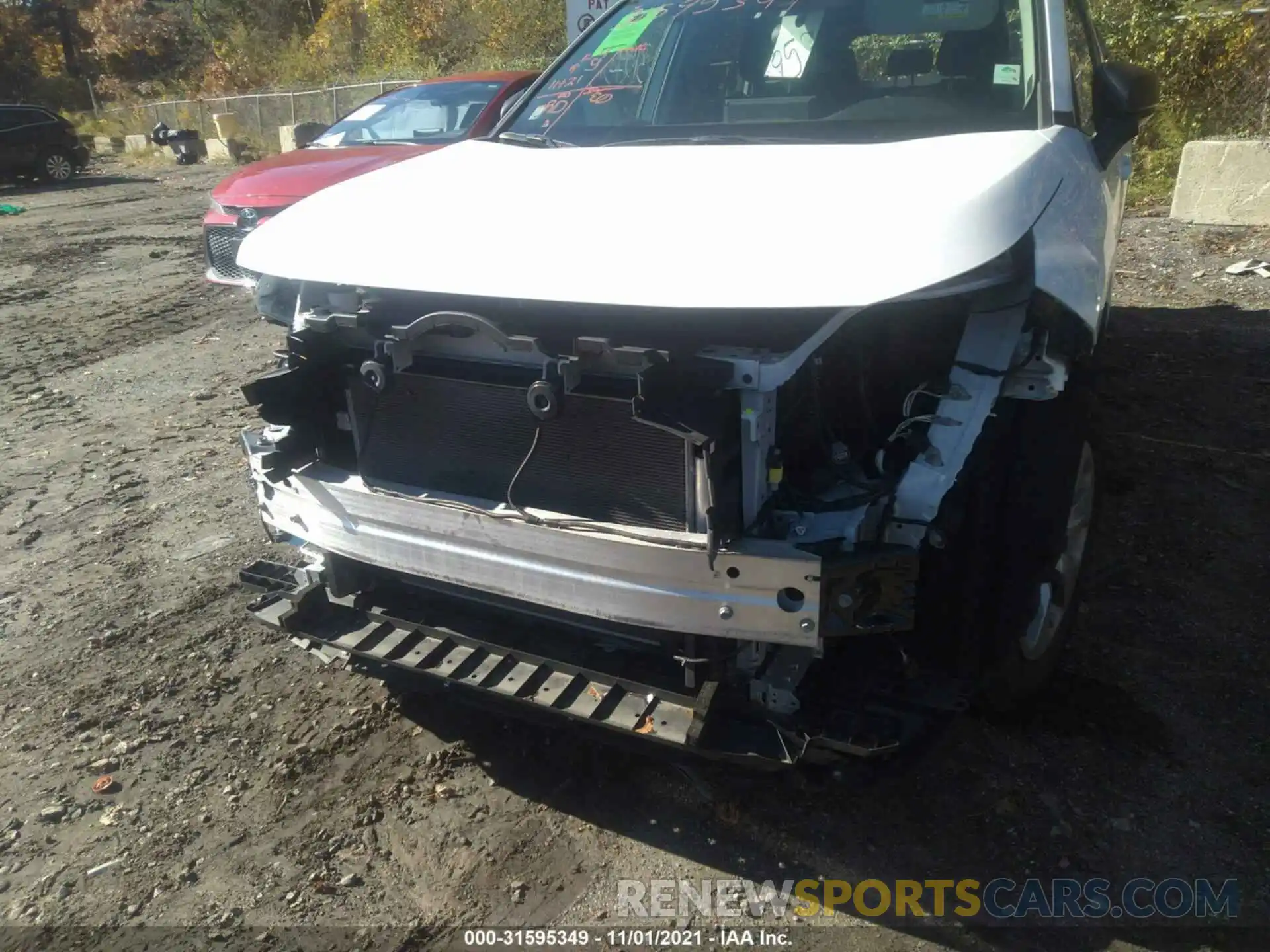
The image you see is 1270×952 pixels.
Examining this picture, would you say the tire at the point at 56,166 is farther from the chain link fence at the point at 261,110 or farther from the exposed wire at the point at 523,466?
the exposed wire at the point at 523,466

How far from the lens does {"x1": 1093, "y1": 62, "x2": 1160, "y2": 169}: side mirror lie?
3.00 metres

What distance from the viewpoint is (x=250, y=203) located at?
25.0 ft

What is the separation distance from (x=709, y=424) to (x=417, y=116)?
7525 mm

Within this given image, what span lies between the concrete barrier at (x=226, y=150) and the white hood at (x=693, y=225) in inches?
927

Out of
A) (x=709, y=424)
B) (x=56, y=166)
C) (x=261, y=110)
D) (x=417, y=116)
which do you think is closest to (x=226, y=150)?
(x=261, y=110)

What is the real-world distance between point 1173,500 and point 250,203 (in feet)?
22.8

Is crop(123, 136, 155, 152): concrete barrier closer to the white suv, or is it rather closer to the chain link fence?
the chain link fence

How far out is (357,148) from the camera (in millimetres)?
8031

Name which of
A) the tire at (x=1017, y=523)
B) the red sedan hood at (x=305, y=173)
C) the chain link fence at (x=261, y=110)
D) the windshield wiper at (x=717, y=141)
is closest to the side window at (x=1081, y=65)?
the windshield wiper at (x=717, y=141)

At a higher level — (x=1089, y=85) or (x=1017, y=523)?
→ (x=1089, y=85)

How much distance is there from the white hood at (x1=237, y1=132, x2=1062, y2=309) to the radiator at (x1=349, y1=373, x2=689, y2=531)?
304mm

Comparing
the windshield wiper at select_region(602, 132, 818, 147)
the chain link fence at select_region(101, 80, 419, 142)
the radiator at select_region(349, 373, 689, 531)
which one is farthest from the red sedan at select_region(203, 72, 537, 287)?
the chain link fence at select_region(101, 80, 419, 142)

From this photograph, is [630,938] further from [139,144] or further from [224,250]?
[139,144]

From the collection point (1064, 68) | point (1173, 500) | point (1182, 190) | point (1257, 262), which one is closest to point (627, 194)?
point (1064, 68)
